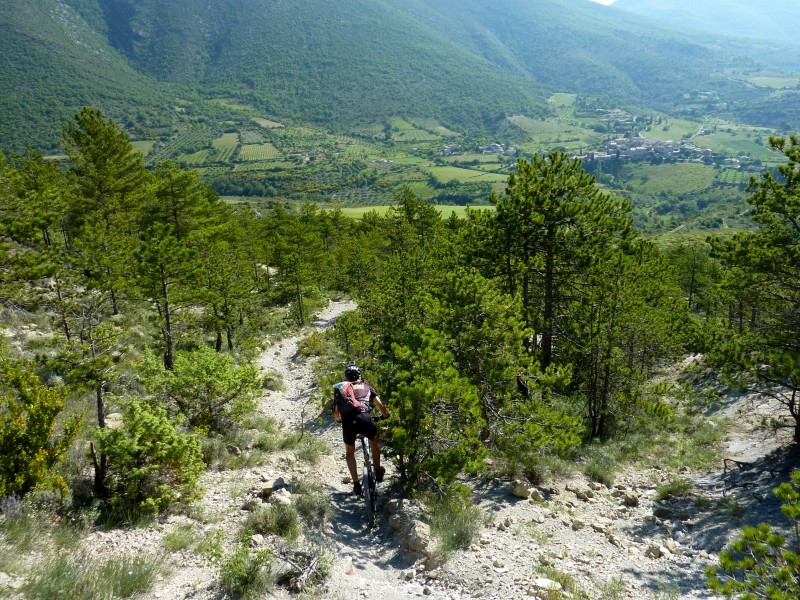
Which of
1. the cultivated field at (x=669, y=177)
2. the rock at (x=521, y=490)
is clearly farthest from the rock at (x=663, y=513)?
the cultivated field at (x=669, y=177)

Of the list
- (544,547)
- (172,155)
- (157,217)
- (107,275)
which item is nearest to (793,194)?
(544,547)

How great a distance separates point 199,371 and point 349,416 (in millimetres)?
5117

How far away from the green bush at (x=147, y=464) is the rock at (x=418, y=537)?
3306 millimetres

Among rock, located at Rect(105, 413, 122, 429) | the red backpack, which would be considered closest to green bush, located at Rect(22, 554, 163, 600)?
the red backpack

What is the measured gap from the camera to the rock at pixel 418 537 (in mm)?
6301

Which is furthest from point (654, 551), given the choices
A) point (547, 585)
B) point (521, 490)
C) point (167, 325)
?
point (167, 325)

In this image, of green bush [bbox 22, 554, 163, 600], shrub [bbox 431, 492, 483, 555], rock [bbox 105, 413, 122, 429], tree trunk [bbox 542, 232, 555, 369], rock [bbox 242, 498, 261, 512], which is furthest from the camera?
tree trunk [bbox 542, 232, 555, 369]

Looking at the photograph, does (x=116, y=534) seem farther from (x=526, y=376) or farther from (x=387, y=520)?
(x=526, y=376)

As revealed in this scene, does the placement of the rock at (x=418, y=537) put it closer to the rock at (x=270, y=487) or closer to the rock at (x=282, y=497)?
the rock at (x=282, y=497)

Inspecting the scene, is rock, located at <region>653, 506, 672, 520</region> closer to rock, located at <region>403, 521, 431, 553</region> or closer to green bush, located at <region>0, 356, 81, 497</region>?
rock, located at <region>403, 521, 431, 553</region>

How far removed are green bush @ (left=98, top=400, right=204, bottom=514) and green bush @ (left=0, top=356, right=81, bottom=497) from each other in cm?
65

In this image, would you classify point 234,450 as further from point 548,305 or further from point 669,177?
point 669,177

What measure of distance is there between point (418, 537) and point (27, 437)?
521 cm

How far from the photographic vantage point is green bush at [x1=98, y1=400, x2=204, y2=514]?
21.2 ft
